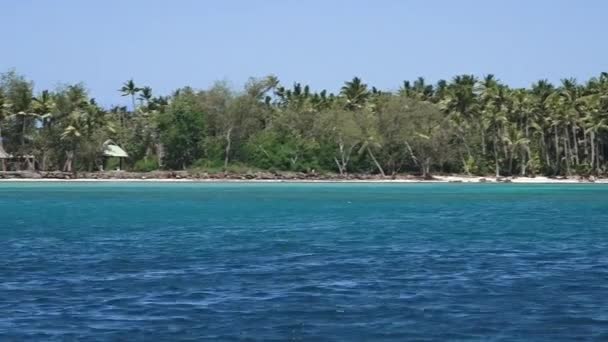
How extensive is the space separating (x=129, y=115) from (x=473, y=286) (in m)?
104

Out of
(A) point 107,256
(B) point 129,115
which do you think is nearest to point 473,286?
(A) point 107,256

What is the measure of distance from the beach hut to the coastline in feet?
9.27

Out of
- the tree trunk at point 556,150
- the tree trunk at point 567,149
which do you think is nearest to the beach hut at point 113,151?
the tree trunk at point 556,150

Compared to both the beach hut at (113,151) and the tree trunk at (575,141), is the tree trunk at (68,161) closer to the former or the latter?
the beach hut at (113,151)

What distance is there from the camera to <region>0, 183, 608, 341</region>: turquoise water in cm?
1429

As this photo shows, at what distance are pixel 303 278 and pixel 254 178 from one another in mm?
75482

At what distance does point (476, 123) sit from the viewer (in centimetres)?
9900

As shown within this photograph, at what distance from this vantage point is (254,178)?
95.2 m

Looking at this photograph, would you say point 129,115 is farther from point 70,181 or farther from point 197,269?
point 197,269

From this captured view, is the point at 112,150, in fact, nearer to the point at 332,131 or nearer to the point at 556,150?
the point at 332,131

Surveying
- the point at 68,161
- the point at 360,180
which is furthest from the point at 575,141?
the point at 68,161

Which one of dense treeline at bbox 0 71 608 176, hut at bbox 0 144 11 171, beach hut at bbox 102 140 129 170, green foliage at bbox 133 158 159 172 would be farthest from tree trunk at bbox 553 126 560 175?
hut at bbox 0 144 11 171

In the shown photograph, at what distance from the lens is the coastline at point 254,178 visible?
90.7 metres

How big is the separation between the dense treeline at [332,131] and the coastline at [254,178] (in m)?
1.77
